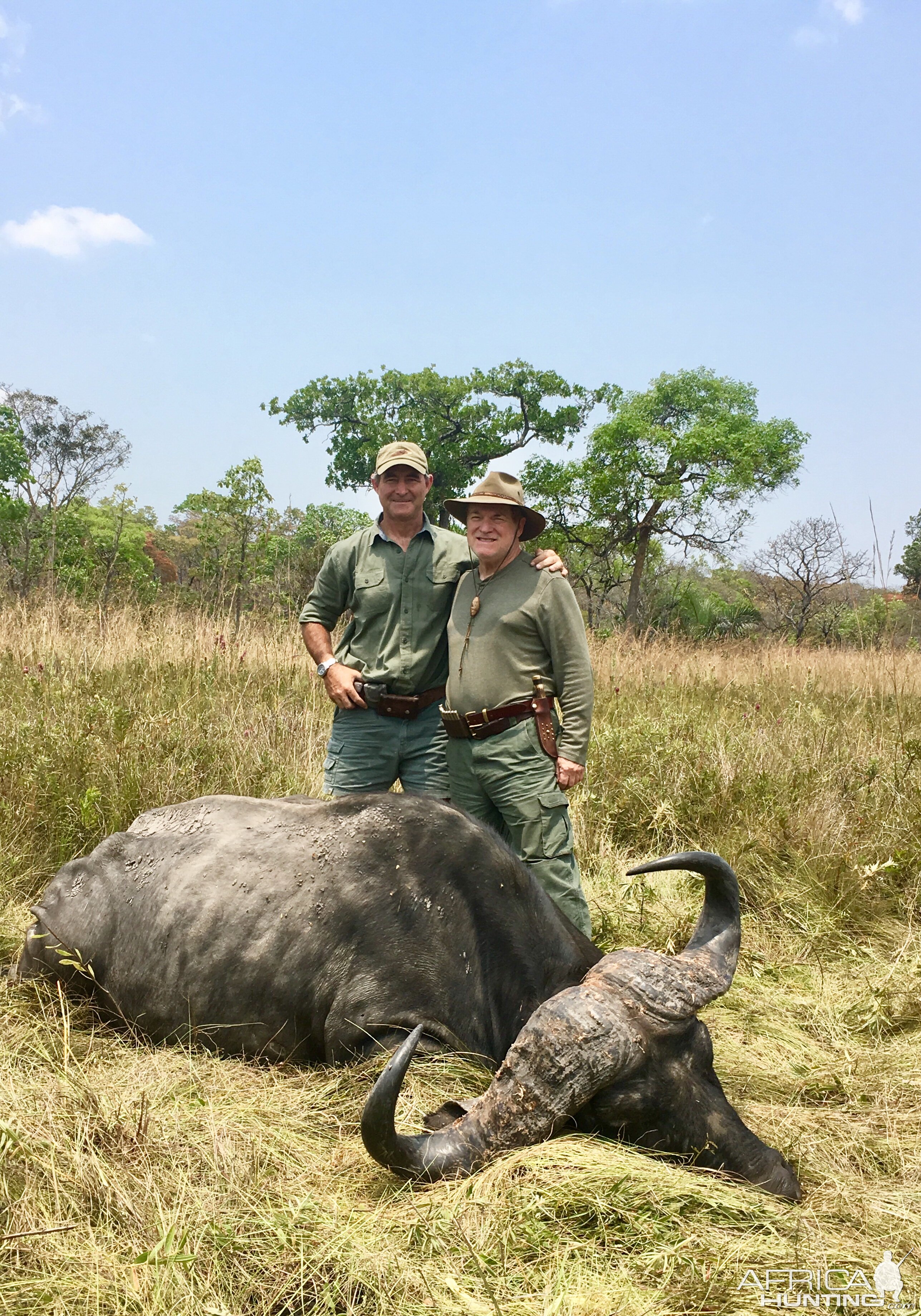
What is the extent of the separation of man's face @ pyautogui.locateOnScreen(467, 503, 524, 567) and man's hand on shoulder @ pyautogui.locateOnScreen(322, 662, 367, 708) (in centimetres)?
92

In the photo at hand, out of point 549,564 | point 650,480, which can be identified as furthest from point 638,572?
point 549,564

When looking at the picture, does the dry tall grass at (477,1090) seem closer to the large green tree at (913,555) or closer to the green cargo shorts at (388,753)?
the green cargo shorts at (388,753)

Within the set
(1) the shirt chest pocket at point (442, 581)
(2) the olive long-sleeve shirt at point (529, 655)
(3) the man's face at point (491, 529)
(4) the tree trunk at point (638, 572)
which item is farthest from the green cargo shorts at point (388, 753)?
(4) the tree trunk at point (638, 572)

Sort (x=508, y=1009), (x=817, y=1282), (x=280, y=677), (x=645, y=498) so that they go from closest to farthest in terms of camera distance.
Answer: (x=817, y=1282)
(x=508, y=1009)
(x=280, y=677)
(x=645, y=498)

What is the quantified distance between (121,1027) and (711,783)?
154 inches

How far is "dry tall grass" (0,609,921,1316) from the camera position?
7.02 feet

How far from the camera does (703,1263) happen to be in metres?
2.19

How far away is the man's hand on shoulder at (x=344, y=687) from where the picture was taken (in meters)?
4.50

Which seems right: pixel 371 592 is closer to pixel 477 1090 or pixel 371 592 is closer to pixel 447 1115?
pixel 477 1090

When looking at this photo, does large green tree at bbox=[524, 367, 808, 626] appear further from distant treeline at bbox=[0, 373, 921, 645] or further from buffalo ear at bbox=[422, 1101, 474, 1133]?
buffalo ear at bbox=[422, 1101, 474, 1133]

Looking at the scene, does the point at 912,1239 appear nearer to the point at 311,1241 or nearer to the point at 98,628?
the point at 311,1241

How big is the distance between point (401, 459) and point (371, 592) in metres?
0.71

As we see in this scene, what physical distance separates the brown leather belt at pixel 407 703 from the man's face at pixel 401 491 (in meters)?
0.94

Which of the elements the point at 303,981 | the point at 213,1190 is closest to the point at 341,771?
the point at 303,981
